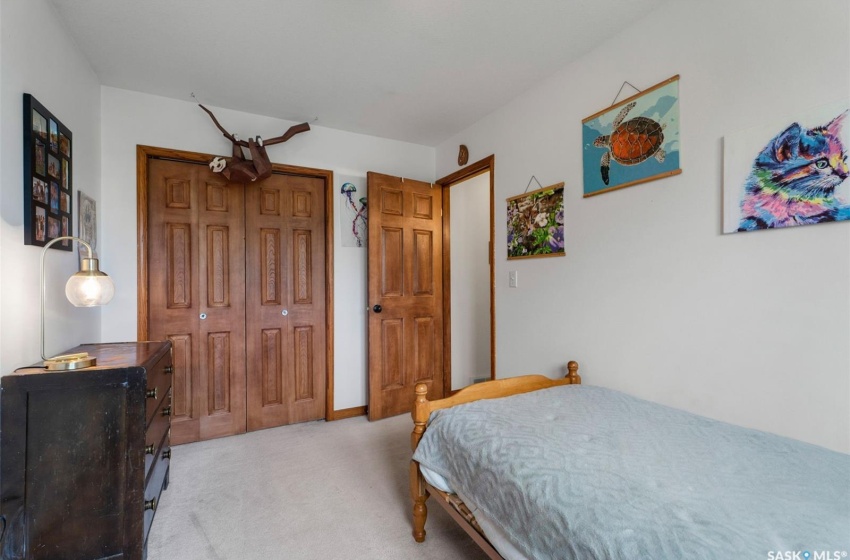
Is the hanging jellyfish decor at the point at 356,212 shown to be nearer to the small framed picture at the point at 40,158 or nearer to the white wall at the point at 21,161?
the white wall at the point at 21,161

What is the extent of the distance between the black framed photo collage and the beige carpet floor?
1.44 metres

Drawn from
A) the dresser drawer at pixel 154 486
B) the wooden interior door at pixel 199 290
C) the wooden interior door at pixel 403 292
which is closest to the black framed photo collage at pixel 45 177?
the wooden interior door at pixel 199 290

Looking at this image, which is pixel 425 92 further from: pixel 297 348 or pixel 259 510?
pixel 259 510

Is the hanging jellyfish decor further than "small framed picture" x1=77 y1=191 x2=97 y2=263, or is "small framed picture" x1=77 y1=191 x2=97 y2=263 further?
the hanging jellyfish decor

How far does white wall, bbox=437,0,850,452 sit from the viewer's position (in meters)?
1.28

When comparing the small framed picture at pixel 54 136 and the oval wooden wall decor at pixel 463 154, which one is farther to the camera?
the oval wooden wall decor at pixel 463 154

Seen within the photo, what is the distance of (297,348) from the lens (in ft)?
10.1

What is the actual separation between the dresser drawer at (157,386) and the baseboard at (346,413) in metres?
1.47

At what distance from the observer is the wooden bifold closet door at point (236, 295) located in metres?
2.67

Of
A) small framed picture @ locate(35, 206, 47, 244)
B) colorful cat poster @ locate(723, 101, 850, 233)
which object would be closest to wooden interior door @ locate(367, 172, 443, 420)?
small framed picture @ locate(35, 206, 47, 244)

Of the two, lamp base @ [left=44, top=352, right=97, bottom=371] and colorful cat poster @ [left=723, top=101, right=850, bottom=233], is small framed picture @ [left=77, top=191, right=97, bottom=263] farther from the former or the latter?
colorful cat poster @ [left=723, top=101, right=850, bottom=233]

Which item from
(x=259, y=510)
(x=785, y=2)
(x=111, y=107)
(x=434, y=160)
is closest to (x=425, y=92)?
(x=434, y=160)

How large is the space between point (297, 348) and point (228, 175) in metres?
1.42

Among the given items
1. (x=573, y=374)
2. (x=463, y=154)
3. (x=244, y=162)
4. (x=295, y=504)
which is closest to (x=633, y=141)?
(x=573, y=374)
